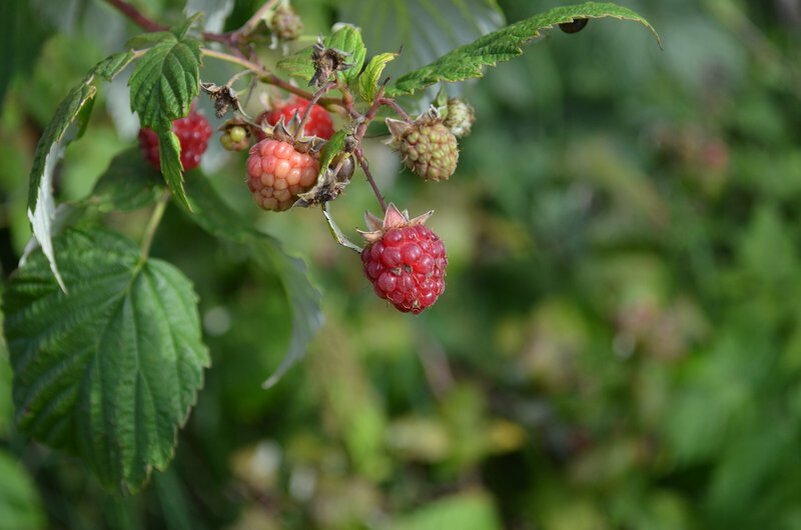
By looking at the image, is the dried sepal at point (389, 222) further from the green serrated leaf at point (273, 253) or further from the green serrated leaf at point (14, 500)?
the green serrated leaf at point (14, 500)

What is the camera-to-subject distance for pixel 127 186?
2.79 feet

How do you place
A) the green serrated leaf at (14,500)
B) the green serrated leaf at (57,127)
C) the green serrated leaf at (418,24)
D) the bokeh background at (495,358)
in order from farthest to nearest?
the bokeh background at (495,358), the green serrated leaf at (14,500), the green serrated leaf at (418,24), the green serrated leaf at (57,127)

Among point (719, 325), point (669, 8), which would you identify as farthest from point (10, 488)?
point (669, 8)

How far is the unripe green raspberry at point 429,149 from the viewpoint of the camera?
69cm

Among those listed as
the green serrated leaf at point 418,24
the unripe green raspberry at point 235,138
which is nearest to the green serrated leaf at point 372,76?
the unripe green raspberry at point 235,138

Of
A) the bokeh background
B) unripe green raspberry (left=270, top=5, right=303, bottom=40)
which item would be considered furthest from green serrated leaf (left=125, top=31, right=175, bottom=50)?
the bokeh background

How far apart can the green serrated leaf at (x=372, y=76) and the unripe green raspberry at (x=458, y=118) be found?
0.06 meters

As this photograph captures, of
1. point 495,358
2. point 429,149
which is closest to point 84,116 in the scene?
point 429,149

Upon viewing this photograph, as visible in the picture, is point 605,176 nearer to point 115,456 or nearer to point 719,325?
point 719,325

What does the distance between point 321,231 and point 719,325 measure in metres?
1.13

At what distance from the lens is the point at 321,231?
6.64ft

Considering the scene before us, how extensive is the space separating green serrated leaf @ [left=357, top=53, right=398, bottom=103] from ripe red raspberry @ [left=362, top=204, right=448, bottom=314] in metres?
0.09

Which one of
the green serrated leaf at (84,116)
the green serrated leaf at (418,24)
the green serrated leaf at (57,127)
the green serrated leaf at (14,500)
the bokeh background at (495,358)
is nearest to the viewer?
the green serrated leaf at (57,127)

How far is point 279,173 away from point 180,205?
0.15 metres
